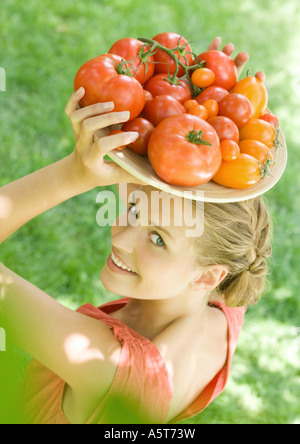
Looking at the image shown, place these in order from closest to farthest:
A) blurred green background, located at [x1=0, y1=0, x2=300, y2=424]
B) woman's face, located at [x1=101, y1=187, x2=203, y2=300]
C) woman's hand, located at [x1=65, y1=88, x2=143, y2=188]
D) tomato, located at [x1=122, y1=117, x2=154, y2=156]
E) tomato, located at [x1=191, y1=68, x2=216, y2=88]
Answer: woman's hand, located at [x1=65, y1=88, x2=143, y2=188]
tomato, located at [x1=122, y1=117, x2=154, y2=156]
tomato, located at [x1=191, y1=68, x2=216, y2=88]
woman's face, located at [x1=101, y1=187, x2=203, y2=300]
blurred green background, located at [x1=0, y1=0, x2=300, y2=424]

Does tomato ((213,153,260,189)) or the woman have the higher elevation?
tomato ((213,153,260,189))

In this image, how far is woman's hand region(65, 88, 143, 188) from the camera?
1.30 meters

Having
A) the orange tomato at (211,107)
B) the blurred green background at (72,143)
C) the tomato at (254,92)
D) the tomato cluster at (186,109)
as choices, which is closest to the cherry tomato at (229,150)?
the tomato cluster at (186,109)

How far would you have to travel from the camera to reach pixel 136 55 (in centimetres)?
152

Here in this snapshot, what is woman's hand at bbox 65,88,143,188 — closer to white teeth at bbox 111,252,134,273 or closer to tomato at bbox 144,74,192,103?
tomato at bbox 144,74,192,103

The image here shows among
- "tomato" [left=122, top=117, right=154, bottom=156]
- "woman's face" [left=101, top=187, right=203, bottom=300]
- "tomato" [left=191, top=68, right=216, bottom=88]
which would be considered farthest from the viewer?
"woman's face" [left=101, top=187, right=203, bottom=300]

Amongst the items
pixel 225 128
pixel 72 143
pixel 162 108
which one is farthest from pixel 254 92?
pixel 72 143

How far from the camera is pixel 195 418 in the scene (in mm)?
2836

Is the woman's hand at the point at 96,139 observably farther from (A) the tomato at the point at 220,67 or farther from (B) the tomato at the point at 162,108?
(A) the tomato at the point at 220,67

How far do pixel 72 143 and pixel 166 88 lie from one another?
225cm

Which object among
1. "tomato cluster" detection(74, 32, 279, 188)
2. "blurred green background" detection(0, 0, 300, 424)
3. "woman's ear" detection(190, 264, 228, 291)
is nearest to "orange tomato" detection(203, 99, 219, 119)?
"tomato cluster" detection(74, 32, 279, 188)

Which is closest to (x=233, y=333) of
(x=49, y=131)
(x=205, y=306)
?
(x=205, y=306)

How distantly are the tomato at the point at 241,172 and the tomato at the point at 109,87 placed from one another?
29 cm

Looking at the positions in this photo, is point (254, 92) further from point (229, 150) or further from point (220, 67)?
point (229, 150)
